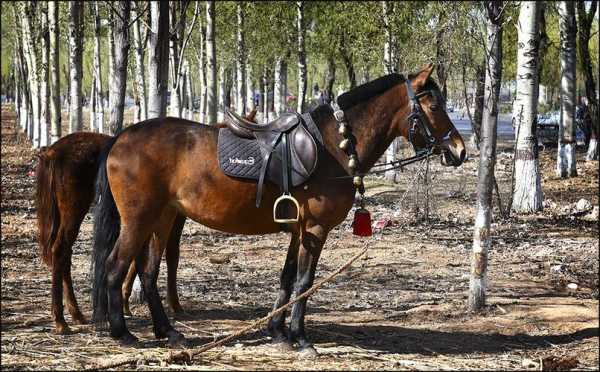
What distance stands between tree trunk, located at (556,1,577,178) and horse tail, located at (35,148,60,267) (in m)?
15.8

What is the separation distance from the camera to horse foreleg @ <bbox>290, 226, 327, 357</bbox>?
671 centimetres

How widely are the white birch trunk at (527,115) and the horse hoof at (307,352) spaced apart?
9296 mm

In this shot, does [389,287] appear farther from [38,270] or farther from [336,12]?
[336,12]

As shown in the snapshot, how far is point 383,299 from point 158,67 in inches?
142

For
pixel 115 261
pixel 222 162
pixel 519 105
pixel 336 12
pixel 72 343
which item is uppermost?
pixel 336 12

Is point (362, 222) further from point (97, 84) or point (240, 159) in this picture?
point (97, 84)

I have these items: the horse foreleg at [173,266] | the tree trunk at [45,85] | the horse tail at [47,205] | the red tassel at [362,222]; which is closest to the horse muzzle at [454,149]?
the red tassel at [362,222]

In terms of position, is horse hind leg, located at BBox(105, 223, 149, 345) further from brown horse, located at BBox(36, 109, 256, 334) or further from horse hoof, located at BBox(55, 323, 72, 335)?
brown horse, located at BBox(36, 109, 256, 334)

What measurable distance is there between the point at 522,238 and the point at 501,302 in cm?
421

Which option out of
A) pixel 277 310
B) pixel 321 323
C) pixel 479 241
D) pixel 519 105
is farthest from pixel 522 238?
pixel 277 310

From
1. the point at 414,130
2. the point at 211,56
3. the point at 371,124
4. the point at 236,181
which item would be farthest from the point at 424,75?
the point at 211,56

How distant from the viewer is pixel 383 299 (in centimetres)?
891

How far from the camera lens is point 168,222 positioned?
7090 millimetres

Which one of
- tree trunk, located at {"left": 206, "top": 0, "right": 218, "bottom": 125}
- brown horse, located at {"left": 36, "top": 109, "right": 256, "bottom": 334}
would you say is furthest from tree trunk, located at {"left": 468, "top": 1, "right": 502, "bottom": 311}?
tree trunk, located at {"left": 206, "top": 0, "right": 218, "bottom": 125}
